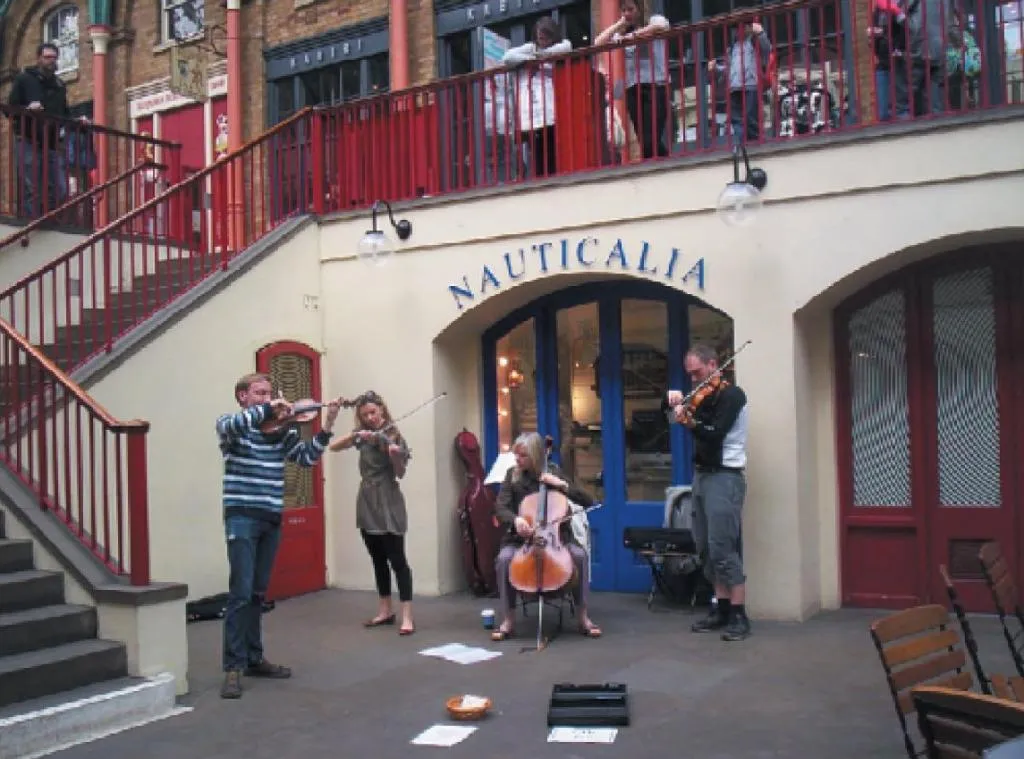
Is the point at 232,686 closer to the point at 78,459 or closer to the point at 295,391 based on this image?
the point at 78,459

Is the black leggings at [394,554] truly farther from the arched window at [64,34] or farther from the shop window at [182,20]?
the arched window at [64,34]

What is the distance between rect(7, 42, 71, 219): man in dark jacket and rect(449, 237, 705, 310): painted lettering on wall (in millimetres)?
4254

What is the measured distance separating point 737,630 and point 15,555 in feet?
14.8

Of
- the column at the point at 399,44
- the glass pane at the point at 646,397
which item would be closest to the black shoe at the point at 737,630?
the glass pane at the point at 646,397

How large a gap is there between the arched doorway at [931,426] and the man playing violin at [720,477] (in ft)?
4.29

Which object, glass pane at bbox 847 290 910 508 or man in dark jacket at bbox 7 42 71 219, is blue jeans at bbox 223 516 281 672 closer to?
glass pane at bbox 847 290 910 508

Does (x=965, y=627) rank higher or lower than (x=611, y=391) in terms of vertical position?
lower

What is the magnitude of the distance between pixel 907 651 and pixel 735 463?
330cm

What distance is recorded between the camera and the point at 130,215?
322 inches

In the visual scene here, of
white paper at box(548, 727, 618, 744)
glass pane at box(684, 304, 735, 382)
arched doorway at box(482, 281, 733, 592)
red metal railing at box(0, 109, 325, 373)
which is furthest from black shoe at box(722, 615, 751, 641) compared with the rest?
red metal railing at box(0, 109, 325, 373)

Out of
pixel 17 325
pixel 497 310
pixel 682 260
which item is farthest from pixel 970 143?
pixel 17 325

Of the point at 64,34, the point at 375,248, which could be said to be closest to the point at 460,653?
the point at 375,248

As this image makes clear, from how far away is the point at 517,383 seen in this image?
9445 millimetres

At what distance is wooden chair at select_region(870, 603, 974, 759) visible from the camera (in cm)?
362
